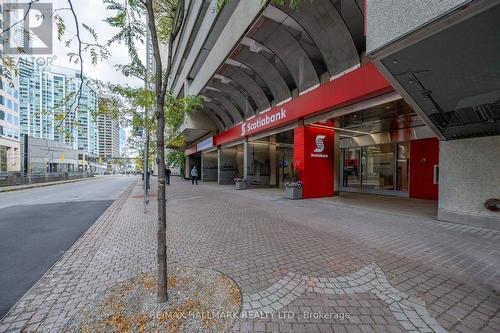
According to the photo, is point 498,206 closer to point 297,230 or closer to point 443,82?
point 443,82

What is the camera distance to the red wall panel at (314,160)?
1170 cm

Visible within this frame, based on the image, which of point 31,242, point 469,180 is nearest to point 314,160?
point 469,180

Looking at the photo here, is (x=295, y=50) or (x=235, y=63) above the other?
(x=235, y=63)

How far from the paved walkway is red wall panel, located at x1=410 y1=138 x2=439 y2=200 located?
7067mm

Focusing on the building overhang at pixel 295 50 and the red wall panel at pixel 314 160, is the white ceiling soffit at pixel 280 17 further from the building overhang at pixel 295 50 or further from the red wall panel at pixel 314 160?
the red wall panel at pixel 314 160

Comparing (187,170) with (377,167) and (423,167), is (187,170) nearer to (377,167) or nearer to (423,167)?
(377,167)

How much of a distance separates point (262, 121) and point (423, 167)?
9877mm

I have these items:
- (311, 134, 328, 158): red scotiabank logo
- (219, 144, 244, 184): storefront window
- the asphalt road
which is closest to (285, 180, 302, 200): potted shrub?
(311, 134, 328, 158): red scotiabank logo

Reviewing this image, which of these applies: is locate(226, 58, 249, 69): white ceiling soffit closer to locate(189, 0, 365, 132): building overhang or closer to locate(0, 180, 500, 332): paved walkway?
locate(189, 0, 365, 132): building overhang

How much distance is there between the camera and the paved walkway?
2.47 meters

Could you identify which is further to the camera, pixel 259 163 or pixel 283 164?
pixel 283 164

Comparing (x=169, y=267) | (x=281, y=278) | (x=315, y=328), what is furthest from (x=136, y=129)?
(x=315, y=328)

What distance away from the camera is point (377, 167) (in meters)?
15.5

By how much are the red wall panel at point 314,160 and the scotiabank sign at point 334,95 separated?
114 cm
